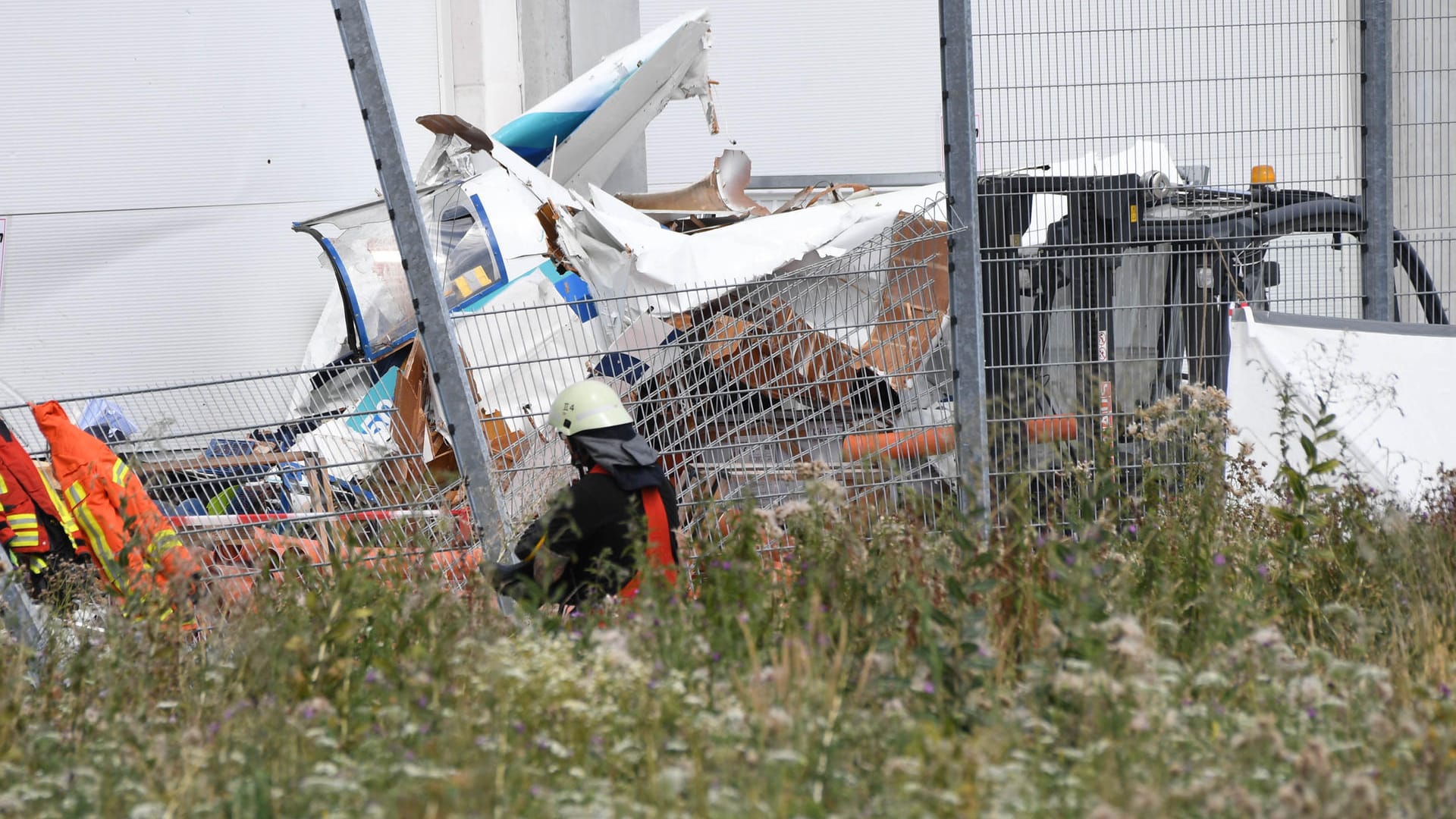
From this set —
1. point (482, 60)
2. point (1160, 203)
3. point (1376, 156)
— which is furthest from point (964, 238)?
point (482, 60)

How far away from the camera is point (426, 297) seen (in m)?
4.20

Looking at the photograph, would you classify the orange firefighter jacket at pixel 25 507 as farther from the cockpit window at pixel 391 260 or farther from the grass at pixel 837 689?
the cockpit window at pixel 391 260

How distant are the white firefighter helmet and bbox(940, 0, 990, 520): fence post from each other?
46.2 inches

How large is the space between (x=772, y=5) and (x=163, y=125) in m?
4.80

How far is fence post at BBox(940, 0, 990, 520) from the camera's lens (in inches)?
168

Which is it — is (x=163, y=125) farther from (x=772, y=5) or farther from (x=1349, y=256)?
(x=1349, y=256)

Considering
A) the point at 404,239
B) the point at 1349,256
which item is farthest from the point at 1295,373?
the point at 404,239

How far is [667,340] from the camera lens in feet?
15.6

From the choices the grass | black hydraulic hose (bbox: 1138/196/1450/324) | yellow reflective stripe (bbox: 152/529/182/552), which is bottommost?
the grass

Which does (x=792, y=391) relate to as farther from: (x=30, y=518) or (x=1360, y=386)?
(x=30, y=518)

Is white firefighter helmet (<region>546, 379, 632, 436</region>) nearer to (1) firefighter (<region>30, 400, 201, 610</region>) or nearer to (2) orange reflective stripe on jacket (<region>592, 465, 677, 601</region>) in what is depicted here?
(2) orange reflective stripe on jacket (<region>592, 465, 677, 601</region>)

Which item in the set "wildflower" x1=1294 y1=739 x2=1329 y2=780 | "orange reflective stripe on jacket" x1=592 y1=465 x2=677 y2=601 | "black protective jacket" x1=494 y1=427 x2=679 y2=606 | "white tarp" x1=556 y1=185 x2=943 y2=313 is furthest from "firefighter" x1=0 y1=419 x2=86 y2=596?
"wildflower" x1=1294 y1=739 x2=1329 y2=780

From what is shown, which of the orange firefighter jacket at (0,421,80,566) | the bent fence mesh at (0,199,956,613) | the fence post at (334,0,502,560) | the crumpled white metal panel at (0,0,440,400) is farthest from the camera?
the crumpled white metal panel at (0,0,440,400)

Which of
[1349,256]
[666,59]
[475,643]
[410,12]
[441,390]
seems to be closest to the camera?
[475,643]
